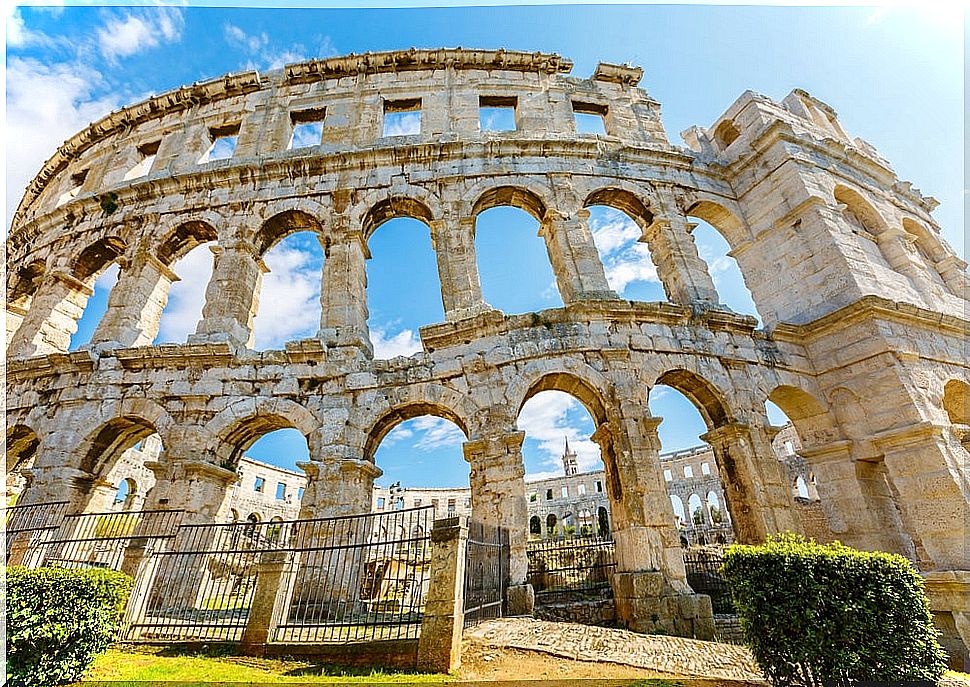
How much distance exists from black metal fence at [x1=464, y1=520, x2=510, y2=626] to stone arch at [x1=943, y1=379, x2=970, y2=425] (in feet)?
34.6

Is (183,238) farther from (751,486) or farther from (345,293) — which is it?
(751,486)

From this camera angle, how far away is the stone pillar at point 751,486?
867 centimetres

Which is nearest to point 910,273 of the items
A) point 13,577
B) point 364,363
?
point 364,363

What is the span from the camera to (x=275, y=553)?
6.38 meters

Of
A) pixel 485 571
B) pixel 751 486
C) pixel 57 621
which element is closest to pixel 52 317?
pixel 57 621

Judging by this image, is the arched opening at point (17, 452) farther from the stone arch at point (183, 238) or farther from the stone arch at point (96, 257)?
the stone arch at point (183, 238)

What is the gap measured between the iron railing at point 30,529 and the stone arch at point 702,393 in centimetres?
1156

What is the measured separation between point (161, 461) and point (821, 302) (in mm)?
15126

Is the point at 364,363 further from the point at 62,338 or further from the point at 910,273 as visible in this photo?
the point at 910,273

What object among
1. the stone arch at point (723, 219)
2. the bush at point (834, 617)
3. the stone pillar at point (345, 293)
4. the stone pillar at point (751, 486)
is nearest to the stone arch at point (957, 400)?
the stone pillar at point (751, 486)

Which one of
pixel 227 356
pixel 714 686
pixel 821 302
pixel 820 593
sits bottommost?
pixel 714 686

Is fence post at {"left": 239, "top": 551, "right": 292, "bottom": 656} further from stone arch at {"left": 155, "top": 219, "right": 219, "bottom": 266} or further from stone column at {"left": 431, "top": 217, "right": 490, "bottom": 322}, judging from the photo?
stone arch at {"left": 155, "top": 219, "right": 219, "bottom": 266}

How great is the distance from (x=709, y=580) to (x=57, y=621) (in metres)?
11.1

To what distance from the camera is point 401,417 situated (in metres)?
10.2
